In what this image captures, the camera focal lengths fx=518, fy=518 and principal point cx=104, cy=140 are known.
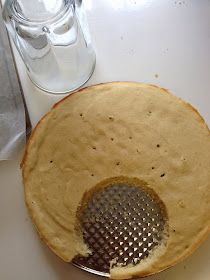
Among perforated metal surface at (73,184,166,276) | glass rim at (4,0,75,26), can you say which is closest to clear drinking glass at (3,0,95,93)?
glass rim at (4,0,75,26)

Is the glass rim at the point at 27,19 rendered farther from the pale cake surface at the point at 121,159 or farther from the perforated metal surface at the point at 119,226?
the perforated metal surface at the point at 119,226

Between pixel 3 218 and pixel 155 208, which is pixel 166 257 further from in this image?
pixel 3 218

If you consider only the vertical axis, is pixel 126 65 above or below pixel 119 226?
above

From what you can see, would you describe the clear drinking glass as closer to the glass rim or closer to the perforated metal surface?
the glass rim

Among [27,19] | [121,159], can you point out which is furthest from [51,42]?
[121,159]

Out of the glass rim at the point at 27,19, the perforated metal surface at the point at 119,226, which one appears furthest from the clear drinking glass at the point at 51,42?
the perforated metal surface at the point at 119,226

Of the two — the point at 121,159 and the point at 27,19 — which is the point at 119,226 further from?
the point at 27,19

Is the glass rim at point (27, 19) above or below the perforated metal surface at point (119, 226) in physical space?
above
